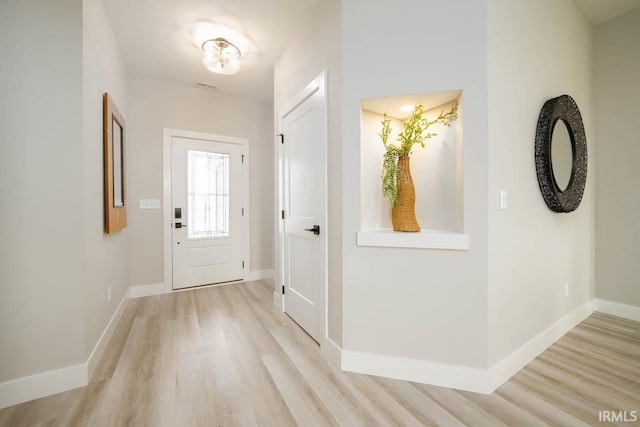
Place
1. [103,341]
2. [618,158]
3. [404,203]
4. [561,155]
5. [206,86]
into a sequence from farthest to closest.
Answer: [206,86], [618,158], [561,155], [103,341], [404,203]

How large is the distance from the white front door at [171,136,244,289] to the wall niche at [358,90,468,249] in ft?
8.25

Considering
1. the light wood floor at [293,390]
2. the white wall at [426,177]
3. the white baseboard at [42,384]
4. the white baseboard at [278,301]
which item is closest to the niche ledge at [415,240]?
the white wall at [426,177]

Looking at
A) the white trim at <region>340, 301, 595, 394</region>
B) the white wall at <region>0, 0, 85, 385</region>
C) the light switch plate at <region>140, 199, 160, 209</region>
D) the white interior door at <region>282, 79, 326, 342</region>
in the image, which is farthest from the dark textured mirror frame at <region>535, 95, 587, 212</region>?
the light switch plate at <region>140, 199, 160, 209</region>

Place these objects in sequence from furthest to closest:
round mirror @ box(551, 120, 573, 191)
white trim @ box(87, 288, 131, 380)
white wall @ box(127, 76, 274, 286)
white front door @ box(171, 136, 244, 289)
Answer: white front door @ box(171, 136, 244, 289) < white wall @ box(127, 76, 274, 286) < round mirror @ box(551, 120, 573, 191) < white trim @ box(87, 288, 131, 380)

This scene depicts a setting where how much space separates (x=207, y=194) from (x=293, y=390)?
286cm

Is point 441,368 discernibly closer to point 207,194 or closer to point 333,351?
point 333,351

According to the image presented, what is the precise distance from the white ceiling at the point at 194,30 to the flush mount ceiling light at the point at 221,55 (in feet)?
0.22

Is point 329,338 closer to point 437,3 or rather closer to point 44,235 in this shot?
point 44,235

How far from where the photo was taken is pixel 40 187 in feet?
5.14

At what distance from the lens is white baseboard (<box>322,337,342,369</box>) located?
183 centimetres

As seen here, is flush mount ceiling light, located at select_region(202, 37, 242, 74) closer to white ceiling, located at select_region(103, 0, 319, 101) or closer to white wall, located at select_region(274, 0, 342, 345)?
white ceiling, located at select_region(103, 0, 319, 101)

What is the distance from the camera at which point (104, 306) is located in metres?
2.15

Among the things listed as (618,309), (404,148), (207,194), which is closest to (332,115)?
(404,148)

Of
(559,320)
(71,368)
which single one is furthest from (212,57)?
(559,320)
